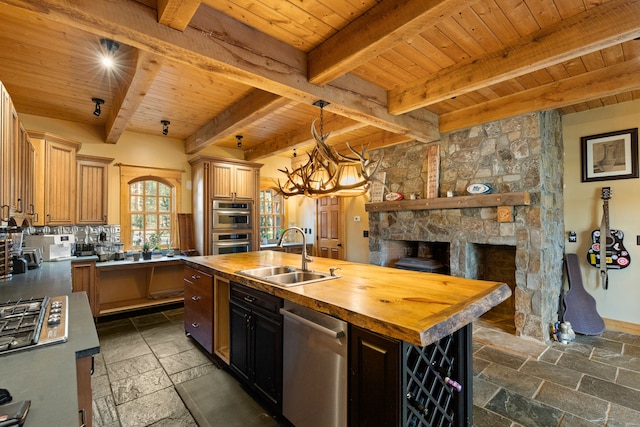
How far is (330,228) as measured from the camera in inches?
245

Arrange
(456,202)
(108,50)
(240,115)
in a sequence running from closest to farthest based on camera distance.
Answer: (108,50)
(240,115)
(456,202)

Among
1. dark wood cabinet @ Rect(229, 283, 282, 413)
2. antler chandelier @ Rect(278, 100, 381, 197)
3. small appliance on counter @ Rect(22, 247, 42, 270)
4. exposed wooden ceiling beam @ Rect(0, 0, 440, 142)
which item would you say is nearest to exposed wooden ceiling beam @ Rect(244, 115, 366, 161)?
antler chandelier @ Rect(278, 100, 381, 197)

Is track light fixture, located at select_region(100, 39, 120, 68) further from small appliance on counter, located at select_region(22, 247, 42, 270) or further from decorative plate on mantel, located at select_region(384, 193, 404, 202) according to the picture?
decorative plate on mantel, located at select_region(384, 193, 404, 202)

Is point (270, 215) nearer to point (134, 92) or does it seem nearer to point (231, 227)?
point (231, 227)

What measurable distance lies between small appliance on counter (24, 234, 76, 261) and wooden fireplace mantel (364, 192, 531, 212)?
411 cm

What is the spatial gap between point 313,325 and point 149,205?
4.25 metres

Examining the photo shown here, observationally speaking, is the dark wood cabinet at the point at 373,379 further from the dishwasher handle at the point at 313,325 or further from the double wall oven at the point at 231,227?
the double wall oven at the point at 231,227

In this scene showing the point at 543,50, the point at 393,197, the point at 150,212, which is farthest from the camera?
the point at 150,212

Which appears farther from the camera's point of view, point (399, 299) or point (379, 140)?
point (379, 140)

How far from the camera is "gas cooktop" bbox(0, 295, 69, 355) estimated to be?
3.94 ft

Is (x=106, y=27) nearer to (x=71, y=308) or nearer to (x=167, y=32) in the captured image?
(x=167, y=32)

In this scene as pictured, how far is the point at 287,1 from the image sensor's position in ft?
6.06

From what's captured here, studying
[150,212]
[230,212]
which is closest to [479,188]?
[230,212]

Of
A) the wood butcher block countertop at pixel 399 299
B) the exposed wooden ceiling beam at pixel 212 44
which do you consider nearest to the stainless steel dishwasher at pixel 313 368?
the wood butcher block countertop at pixel 399 299
